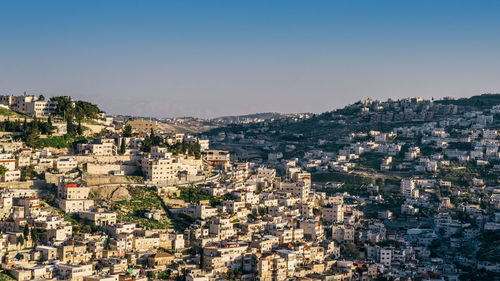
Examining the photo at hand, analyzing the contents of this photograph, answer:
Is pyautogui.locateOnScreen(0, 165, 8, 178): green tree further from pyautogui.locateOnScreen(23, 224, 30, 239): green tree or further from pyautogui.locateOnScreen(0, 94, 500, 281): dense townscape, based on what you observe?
pyautogui.locateOnScreen(23, 224, 30, 239): green tree

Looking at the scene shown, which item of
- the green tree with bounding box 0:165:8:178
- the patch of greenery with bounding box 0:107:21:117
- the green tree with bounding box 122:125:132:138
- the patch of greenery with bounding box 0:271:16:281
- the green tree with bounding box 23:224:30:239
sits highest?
the patch of greenery with bounding box 0:107:21:117

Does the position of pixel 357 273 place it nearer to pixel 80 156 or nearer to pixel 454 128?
pixel 80 156

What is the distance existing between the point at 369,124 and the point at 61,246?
205ft

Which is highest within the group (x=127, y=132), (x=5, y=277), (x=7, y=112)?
(x=7, y=112)

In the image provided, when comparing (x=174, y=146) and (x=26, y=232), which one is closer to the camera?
(x=26, y=232)

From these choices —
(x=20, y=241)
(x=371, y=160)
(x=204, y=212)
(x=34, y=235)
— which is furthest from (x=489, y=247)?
(x=371, y=160)

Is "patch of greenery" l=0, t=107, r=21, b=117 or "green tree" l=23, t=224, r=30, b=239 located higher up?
"patch of greenery" l=0, t=107, r=21, b=117

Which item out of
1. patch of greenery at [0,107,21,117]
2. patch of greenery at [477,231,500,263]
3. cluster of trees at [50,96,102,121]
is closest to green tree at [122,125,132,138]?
cluster of trees at [50,96,102,121]

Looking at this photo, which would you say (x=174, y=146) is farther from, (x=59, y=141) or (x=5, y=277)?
(x=5, y=277)

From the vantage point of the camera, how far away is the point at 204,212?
3922 centimetres

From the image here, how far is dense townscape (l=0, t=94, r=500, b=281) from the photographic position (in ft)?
106

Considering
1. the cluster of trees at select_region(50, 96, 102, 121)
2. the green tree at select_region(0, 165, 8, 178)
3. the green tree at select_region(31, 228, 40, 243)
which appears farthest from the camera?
Answer: the cluster of trees at select_region(50, 96, 102, 121)

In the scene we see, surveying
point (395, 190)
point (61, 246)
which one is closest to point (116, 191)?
point (61, 246)

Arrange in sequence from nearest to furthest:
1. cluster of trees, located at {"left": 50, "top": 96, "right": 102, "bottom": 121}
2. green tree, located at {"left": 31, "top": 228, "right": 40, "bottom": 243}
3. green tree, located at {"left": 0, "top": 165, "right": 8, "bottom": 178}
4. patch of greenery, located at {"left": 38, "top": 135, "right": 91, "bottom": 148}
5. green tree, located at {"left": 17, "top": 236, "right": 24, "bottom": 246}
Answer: green tree, located at {"left": 17, "top": 236, "right": 24, "bottom": 246}
green tree, located at {"left": 31, "top": 228, "right": 40, "bottom": 243}
green tree, located at {"left": 0, "top": 165, "right": 8, "bottom": 178}
patch of greenery, located at {"left": 38, "top": 135, "right": 91, "bottom": 148}
cluster of trees, located at {"left": 50, "top": 96, "right": 102, "bottom": 121}
